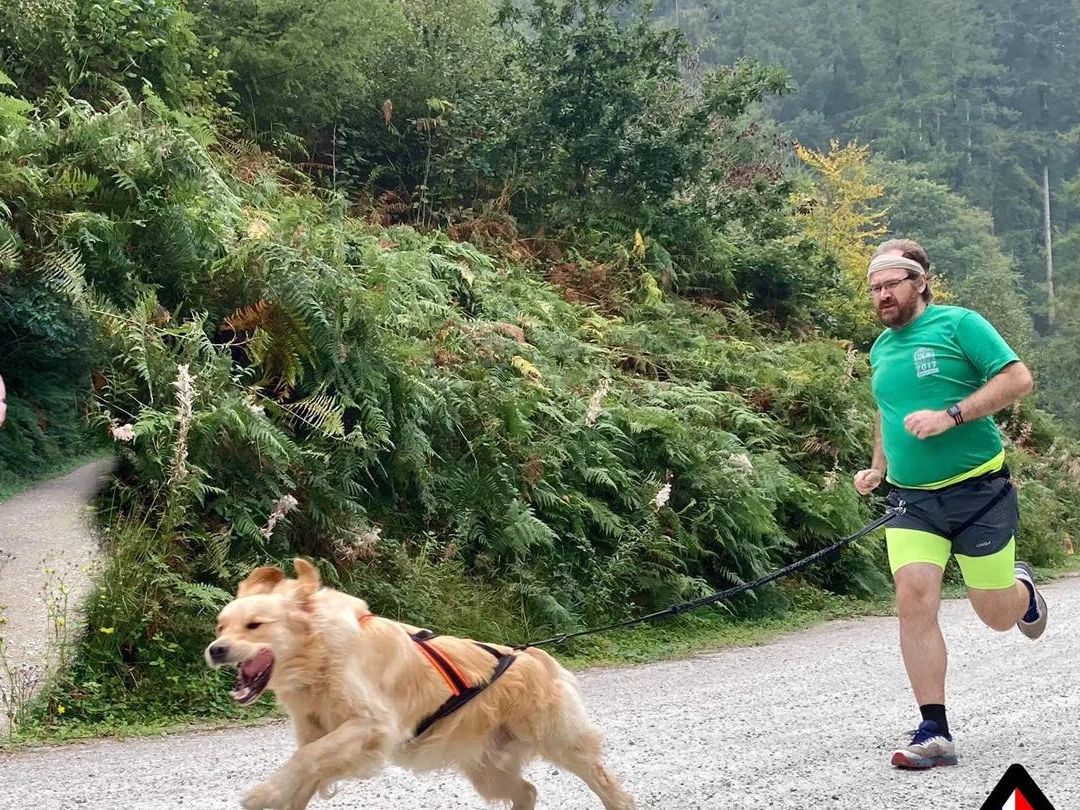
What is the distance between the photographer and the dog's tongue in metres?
3.53

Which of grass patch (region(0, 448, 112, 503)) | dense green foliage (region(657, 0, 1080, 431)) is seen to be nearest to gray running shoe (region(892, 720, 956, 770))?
grass patch (region(0, 448, 112, 503))

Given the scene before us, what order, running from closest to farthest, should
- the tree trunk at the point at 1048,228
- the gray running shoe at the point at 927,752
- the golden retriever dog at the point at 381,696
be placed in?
the golden retriever dog at the point at 381,696
the gray running shoe at the point at 927,752
the tree trunk at the point at 1048,228

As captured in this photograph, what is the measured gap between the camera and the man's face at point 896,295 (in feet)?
18.2

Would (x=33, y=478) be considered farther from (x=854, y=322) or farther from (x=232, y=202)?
(x=854, y=322)

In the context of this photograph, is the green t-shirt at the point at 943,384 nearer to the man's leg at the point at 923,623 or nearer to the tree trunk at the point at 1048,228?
the man's leg at the point at 923,623

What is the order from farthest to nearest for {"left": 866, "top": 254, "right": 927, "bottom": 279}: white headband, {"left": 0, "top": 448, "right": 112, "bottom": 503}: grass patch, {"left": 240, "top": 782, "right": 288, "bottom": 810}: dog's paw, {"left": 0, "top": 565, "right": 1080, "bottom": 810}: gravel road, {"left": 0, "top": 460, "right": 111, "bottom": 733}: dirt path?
1. {"left": 0, "top": 448, "right": 112, "bottom": 503}: grass patch
2. {"left": 0, "top": 460, "right": 111, "bottom": 733}: dirt path
3. {"left": 866, "top": 254, "right": 927, "bottom": 279}: white headband
4. {"left": 0, "top": 565, "right": 1080, "bottom": 810}: gravel road
5. {"left": 240, "top": 782, "right": 288, "bottom": 810}: dog's paw

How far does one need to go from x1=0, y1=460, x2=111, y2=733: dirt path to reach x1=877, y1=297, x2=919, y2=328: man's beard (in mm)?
5536

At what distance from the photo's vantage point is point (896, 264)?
5.55m

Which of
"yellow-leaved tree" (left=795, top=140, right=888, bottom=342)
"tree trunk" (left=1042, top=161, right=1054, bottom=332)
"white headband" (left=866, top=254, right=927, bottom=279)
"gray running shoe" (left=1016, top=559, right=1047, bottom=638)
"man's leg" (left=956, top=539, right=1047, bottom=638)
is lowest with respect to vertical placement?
"tree trunk" (left=1042, top=161, right=1054, bottom=332)

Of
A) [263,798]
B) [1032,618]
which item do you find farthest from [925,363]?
[263,798]

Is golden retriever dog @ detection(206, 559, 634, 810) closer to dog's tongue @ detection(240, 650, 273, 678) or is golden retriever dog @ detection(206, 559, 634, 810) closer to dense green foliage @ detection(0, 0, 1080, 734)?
dog's tongue @ detection(240, 650, 273, 678)

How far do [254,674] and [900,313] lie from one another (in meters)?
3.78

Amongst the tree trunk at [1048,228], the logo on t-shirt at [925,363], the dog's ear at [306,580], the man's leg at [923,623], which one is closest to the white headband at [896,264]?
the logo on t-shirt at [925,363]

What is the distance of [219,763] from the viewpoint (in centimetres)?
553
